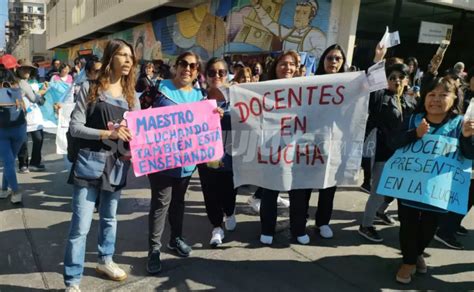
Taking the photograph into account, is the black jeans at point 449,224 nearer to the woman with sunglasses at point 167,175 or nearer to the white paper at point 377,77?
the white paper at point 377,77

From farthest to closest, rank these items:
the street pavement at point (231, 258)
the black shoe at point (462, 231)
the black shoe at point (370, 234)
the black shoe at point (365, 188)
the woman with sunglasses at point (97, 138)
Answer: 1. the black shoe at point (365, 188)
2. the black shoe at point (462, 231)
3. the black shoe at point (370, 234)
4. the street pavement at point (231, 258)
5. the woman with sunglasses at point (97, 138)

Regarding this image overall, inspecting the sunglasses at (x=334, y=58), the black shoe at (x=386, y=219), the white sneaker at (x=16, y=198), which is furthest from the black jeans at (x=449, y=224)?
the white sneaker at (x=16, y=198)

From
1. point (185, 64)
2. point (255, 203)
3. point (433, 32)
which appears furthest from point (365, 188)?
point (433, 32)

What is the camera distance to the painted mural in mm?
9469

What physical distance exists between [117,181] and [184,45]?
43.1ft

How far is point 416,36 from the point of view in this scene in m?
11.7

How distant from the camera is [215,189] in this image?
12.3 feet

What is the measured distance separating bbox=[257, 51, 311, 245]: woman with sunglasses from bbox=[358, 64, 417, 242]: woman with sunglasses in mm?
714

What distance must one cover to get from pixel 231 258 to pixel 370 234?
154 centimetres

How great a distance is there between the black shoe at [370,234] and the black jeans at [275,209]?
0.71m

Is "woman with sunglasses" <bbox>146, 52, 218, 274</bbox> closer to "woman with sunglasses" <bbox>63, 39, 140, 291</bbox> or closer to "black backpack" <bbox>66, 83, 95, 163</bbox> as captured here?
"woman with sunglasses" <bbox>63, 39, 140, 291</bbox>

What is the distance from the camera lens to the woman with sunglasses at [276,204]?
3652mm

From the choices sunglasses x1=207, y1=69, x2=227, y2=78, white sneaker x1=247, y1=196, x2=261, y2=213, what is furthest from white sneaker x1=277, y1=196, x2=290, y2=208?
sunglasses x1=207, y1=69, x2=227, y2=78

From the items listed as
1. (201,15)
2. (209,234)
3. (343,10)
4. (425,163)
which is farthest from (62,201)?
(201,15)
